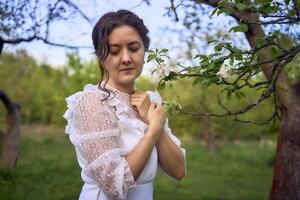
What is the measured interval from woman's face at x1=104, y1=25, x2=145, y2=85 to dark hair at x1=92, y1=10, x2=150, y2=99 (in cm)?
2

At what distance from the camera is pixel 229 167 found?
67.1 ft

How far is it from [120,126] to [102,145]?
0.43 ft

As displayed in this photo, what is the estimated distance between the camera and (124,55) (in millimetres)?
1970

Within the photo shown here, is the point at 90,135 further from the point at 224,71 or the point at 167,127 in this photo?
the point at 224,71

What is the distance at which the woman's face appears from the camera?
77.8 inches

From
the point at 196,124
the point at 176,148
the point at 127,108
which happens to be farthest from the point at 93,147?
the point at 196,124

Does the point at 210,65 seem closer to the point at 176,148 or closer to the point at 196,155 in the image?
the point at 176,148

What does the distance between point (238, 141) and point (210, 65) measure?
36.8 metres

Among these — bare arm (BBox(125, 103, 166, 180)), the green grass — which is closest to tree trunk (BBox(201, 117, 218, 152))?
the green grass

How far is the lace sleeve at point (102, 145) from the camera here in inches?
72.2

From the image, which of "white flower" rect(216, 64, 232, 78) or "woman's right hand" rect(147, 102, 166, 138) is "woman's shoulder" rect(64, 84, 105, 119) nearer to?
"woman's right hand" rect(147, 102, 166, 138)

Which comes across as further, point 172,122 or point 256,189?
point 172,122

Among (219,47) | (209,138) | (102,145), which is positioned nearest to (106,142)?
(102,145)

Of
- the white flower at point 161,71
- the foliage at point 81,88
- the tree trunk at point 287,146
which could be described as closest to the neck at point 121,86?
the white flower at point 161,71
